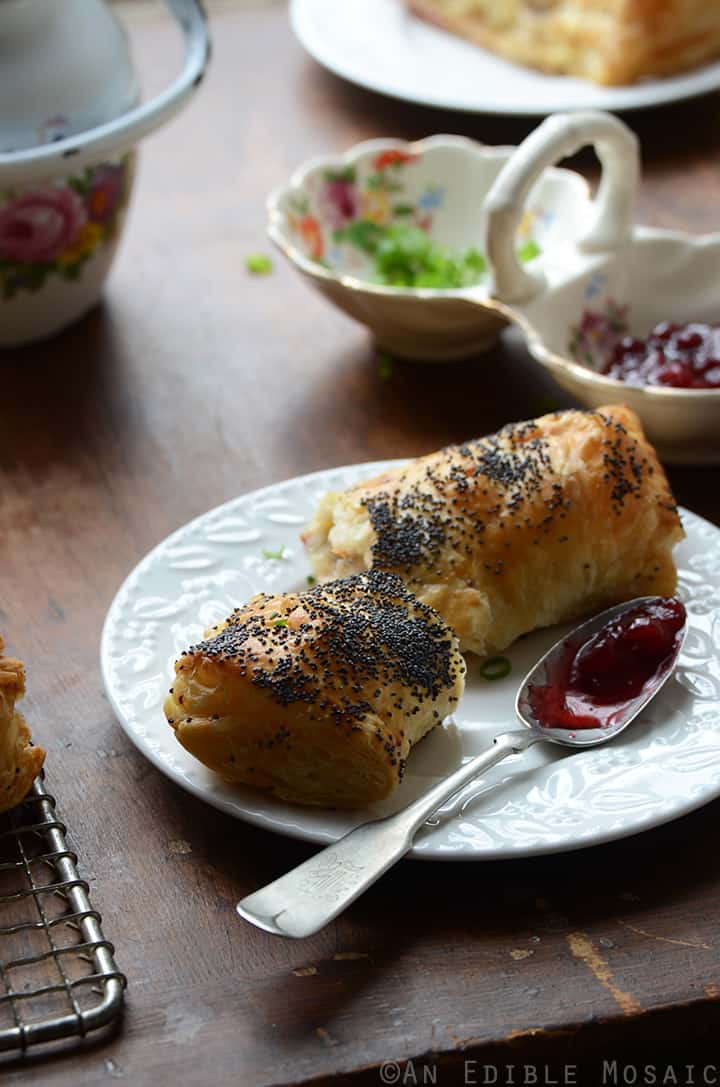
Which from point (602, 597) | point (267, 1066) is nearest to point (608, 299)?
point (602, 597)

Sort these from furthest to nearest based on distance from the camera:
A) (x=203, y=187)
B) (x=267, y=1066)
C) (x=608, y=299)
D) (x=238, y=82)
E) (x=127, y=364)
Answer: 1. (x=238, y=82)
2. (x=203, y=187)
3. (x=127, y=364)
4. (x=608, y=299)
5. (x=267, y=1066)

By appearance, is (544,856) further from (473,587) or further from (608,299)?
(608,299)

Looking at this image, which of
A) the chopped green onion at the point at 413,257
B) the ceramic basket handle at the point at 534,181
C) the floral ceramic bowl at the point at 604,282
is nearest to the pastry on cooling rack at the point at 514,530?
the floral ceramic bowl at the point at 604,282

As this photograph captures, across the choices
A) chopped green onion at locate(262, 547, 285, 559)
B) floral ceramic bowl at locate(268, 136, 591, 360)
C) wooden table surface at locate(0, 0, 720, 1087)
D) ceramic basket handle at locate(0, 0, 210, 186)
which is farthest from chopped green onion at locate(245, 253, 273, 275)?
chopped green onion at locate(262, 547, 285, 559)

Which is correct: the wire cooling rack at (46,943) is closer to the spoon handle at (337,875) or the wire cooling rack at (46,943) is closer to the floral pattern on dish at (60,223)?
the spoon handle at (337,875)

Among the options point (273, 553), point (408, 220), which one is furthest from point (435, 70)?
point (273, 553)

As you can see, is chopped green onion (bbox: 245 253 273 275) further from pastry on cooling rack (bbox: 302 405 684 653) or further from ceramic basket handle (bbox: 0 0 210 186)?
pastry on cooling rack (bbox: 302 405 684 653)
